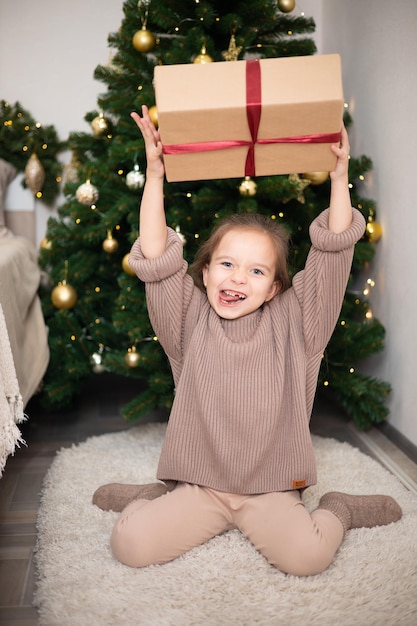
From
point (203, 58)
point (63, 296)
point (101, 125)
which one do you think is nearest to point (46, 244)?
point (63, 296)

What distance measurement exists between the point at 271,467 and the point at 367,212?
0.96 m

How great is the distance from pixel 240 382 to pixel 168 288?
238 millimetres

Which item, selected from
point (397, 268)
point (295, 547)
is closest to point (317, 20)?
point (397, 268)

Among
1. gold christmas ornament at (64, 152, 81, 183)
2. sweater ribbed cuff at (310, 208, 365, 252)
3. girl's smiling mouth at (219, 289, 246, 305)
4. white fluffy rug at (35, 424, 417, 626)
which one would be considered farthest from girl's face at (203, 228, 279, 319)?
gold christmas ornament at (64, 152, 81, 183)

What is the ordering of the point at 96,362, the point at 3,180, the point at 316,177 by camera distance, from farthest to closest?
the point at 3,180, the point at 96,362, the point at 316,177

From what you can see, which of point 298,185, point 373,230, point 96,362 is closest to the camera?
point 298,185

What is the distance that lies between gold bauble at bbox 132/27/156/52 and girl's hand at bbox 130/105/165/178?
0.68 metres

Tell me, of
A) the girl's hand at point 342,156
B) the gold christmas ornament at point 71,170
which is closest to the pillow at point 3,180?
the gold christmas ornament at point 71,170

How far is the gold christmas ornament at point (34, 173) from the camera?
2379 millimetres

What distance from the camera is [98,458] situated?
1.85m

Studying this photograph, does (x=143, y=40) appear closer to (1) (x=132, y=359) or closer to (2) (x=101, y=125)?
(2) (x=101, y=125)

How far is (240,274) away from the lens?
54.7 inches

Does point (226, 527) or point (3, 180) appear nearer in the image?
point (226, 527)

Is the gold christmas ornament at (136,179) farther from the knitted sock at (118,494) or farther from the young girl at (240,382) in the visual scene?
the knitted sock at (118,494)
